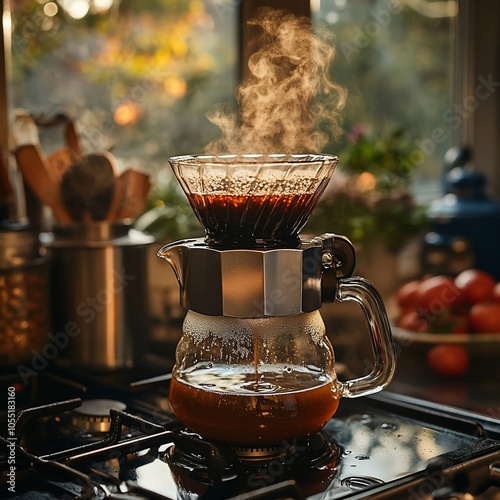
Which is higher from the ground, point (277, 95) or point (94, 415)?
point (277, 95)

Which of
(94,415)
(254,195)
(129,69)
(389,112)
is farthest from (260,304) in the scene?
(389,112)

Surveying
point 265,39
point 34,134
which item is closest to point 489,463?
point 34,134

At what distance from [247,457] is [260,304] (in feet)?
0.47

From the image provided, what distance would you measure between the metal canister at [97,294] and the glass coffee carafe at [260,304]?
1.11 feet

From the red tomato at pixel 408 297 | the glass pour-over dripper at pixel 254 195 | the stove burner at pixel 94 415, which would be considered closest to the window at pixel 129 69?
the red tomato at pixel 408 297

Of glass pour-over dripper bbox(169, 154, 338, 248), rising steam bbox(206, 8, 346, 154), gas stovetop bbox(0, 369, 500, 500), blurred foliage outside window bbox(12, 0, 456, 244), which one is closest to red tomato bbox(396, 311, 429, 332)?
blurred foliage outside window bbox(12, 0, 456, 244)

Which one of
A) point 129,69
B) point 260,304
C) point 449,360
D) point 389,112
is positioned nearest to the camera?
point 260,304

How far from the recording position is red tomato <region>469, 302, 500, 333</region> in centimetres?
148

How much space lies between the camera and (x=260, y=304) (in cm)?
79

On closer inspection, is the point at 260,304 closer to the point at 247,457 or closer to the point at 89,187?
the point at 247,457

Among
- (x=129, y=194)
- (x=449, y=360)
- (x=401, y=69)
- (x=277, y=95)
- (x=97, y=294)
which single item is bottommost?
(x=449, y=360)

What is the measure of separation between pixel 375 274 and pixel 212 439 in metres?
0.97

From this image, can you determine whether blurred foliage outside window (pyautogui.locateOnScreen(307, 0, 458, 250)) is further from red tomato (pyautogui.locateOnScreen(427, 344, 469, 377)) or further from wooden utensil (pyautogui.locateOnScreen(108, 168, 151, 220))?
wooden utensil (pyautogui.locateOnScreen(108, 168, 151, 220))

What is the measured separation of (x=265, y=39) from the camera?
65.6 inches
